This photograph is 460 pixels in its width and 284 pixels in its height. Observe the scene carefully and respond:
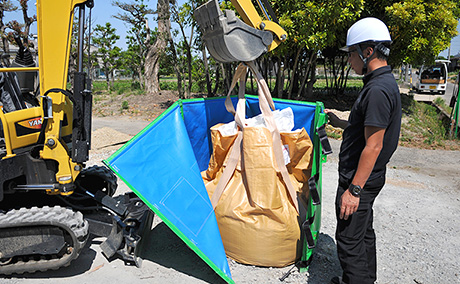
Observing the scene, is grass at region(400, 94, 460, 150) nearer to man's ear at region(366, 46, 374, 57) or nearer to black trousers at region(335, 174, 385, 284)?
black trousers at region(335, 174, 385, 284)

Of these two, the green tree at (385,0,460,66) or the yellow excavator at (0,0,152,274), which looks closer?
the yellow excavator at (0,0,152,274)

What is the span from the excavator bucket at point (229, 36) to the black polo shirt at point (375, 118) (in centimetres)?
108

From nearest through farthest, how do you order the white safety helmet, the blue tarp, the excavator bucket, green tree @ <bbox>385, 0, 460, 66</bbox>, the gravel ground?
the white safety helmet → the blue tarp → the excavator bucket → the gravel ground → green tree @ <bbox>385, 0, 460, 66</bbox>

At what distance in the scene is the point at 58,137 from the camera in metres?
3.26

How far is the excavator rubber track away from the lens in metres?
3.05

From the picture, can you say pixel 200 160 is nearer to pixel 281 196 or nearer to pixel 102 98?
pixel 281 196

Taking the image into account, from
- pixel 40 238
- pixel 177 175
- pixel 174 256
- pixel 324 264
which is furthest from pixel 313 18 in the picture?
pixel 40 238

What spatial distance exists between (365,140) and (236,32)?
1.40 metres

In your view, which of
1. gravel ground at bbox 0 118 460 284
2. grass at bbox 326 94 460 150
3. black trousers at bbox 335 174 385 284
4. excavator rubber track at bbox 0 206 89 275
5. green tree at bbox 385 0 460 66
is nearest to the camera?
black trousers at bbox 335 174 385 284

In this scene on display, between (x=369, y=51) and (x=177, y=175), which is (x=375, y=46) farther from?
(x=177, y=175)

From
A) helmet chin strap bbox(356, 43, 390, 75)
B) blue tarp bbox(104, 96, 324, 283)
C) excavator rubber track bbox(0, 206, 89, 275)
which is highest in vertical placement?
helmet chin strap bbox(356, 43, 390, 75)

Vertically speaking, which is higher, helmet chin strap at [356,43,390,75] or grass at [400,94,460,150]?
helmet chin strap at [356,43,390,75]

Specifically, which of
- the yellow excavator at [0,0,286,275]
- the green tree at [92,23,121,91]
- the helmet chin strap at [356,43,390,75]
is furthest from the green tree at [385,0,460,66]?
the green tree at [92,23,121,91]

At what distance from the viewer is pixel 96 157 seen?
7355mm
